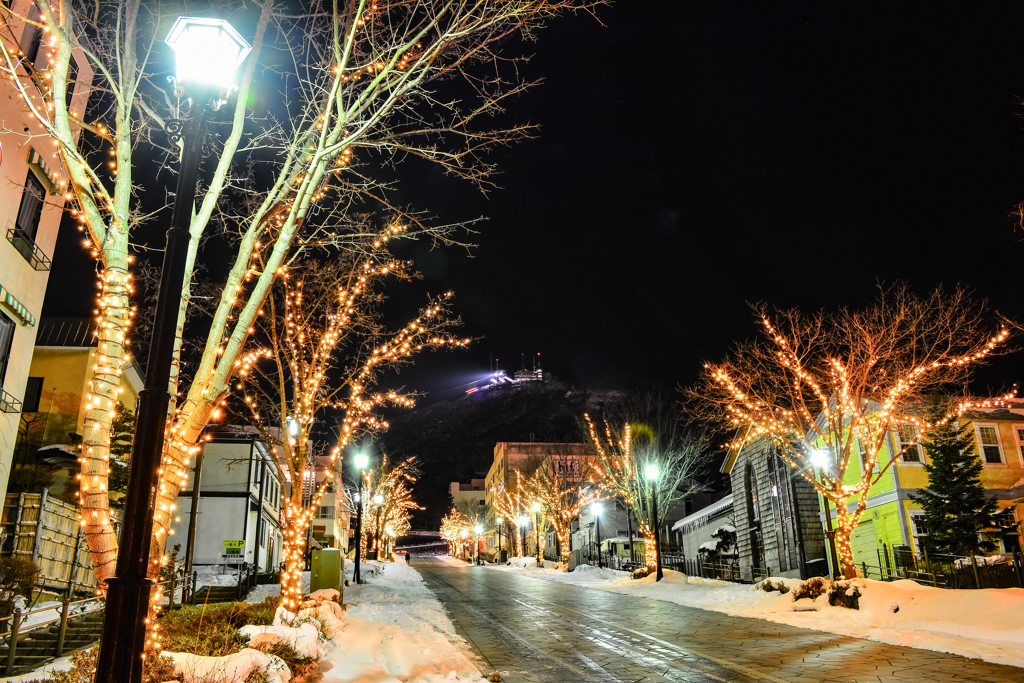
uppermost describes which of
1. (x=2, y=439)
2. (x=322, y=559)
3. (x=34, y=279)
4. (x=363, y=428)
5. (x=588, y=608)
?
(x=34, y=279)

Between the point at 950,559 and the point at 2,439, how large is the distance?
2680 cm

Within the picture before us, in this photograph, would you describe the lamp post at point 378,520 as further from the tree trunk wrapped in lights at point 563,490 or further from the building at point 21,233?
the building at point 21,233

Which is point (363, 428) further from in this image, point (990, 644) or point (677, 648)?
point (990, 644)

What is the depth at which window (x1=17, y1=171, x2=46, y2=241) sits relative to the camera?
14.7m

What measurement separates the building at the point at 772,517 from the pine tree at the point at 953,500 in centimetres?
550

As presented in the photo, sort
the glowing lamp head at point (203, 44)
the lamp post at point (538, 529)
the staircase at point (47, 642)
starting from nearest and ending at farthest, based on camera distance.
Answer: the glowing lamp head at point (203, 44), the staircase at point (47, 642), the lamp post at point (538, 529)

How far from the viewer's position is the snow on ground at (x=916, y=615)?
10766mm

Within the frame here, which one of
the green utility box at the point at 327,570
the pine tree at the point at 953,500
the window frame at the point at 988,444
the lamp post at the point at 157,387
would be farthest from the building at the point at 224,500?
the window frame at the point at 988,444

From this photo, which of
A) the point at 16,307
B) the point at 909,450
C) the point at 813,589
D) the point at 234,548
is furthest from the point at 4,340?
the point at 909,450

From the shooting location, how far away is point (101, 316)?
6914 millimetres

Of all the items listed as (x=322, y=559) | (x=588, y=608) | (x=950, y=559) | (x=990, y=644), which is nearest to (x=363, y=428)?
(x=322, y=559)

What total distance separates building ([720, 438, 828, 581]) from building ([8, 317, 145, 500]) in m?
26.8

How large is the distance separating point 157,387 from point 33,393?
75.1 ft

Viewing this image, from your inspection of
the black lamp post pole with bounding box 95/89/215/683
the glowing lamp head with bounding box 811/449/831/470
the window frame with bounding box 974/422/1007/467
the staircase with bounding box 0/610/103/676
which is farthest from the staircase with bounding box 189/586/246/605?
the window frame with bounding box 974/422/1007/467
